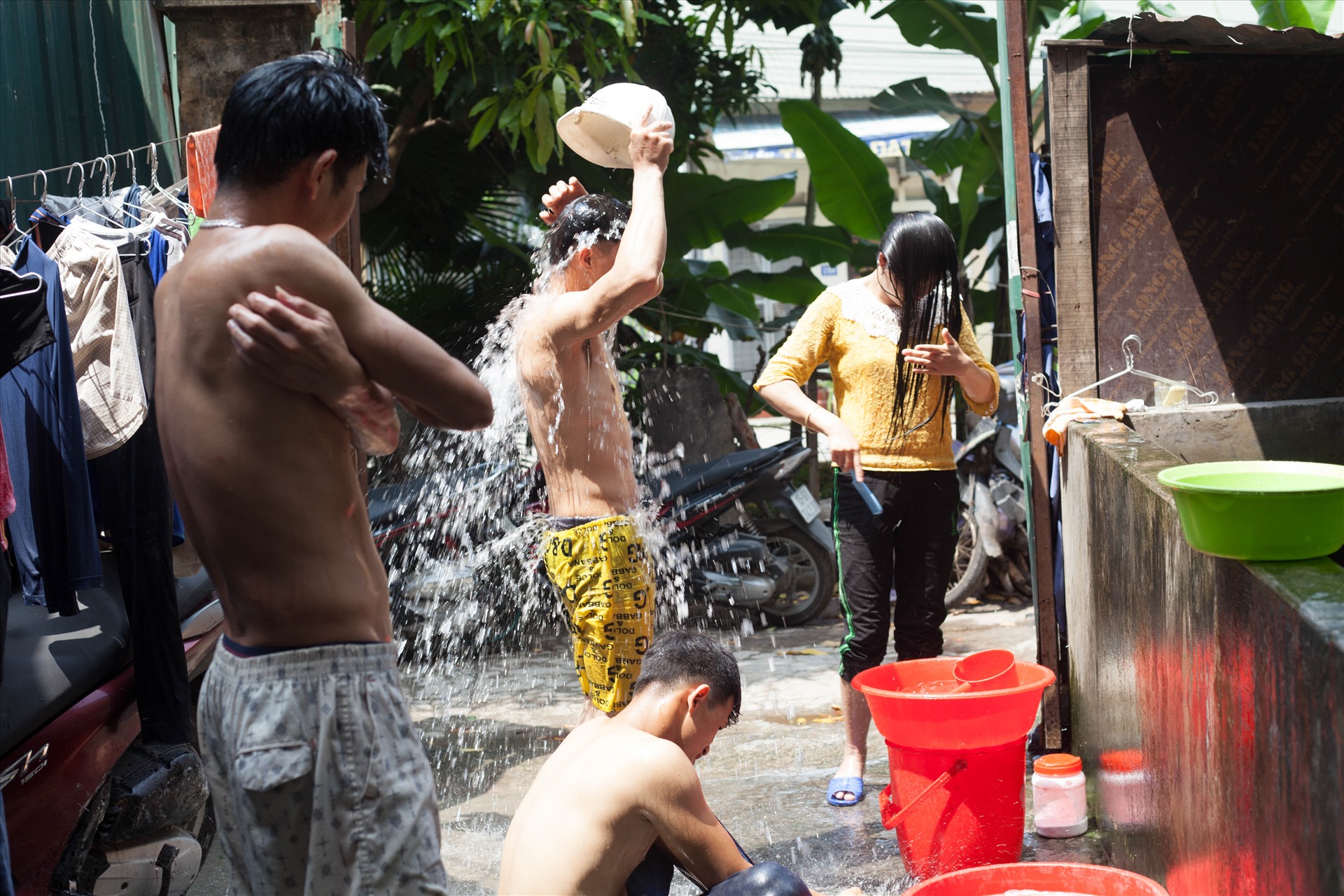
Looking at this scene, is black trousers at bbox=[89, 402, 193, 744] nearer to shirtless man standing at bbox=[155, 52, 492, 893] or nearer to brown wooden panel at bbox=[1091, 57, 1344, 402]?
shirtless man standing at bbox=[155, 52, 492, 893]

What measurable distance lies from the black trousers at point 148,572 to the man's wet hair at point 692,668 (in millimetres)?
1541

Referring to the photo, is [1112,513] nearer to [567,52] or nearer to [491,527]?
[491,527]

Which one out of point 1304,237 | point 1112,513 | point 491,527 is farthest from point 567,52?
point 1112,513

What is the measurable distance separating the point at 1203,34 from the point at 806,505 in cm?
387

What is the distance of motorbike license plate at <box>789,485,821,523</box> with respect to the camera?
292 inches

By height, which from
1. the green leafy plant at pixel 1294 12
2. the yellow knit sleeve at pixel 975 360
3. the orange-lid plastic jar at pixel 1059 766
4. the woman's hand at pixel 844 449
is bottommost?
the orange-lid plastic jar at pixel 1059 766

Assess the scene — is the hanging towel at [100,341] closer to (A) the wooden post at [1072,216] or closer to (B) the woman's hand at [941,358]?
(B) the woman's hand at [941,358]

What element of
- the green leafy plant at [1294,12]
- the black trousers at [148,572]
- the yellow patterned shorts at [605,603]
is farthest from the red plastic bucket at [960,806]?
the green leafy plant at [1294,12]

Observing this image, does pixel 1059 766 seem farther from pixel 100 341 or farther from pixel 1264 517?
pixel 100 341

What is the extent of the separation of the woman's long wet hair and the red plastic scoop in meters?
0.83

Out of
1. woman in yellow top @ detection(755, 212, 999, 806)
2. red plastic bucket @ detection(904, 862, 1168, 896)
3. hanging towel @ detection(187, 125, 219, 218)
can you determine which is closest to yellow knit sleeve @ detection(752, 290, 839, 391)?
woman in yellow top @ detection(755, 212, 999, 806)

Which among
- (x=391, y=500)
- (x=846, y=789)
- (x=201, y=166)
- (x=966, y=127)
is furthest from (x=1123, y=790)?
(x=966, y=127)

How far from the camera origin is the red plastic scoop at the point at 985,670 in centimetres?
363

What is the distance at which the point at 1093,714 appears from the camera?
380 cm
